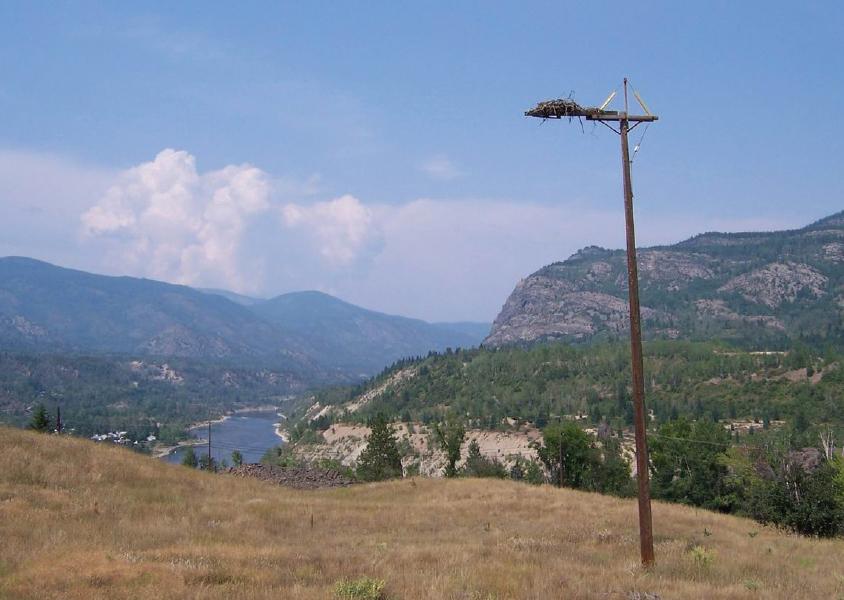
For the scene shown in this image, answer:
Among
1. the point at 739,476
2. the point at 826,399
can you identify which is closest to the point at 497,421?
the point at 826,399

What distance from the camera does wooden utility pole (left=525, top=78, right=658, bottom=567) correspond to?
1750cm

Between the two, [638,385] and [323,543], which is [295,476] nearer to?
[323,543]

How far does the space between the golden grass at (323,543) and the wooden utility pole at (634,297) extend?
1.46m

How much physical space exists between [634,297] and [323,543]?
13152 millimetres

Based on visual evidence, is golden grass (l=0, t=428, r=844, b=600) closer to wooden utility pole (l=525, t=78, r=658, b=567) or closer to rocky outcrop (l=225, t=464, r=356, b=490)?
wooden utility pole (l=525, t=78, r=658, b=567)

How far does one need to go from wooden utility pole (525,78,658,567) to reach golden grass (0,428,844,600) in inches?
57.4

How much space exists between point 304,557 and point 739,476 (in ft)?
242

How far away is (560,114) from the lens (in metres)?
18.9

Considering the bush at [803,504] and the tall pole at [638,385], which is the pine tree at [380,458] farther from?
the tall pole at [638,385]

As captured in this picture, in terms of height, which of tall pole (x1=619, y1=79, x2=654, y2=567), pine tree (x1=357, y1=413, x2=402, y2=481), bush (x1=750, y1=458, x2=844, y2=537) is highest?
tall pole (x1=619, y1=79, x2=654, y2=567)

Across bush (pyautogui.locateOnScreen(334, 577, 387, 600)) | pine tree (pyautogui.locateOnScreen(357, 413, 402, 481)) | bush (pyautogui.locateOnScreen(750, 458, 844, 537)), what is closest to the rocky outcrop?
pine tree (pyautogui.locateOnScreen(357, 413, 402, 481))

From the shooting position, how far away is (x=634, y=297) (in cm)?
1748

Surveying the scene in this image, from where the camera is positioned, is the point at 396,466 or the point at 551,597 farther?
the point at 396,466

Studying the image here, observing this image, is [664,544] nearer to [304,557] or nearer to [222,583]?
[304,557]
